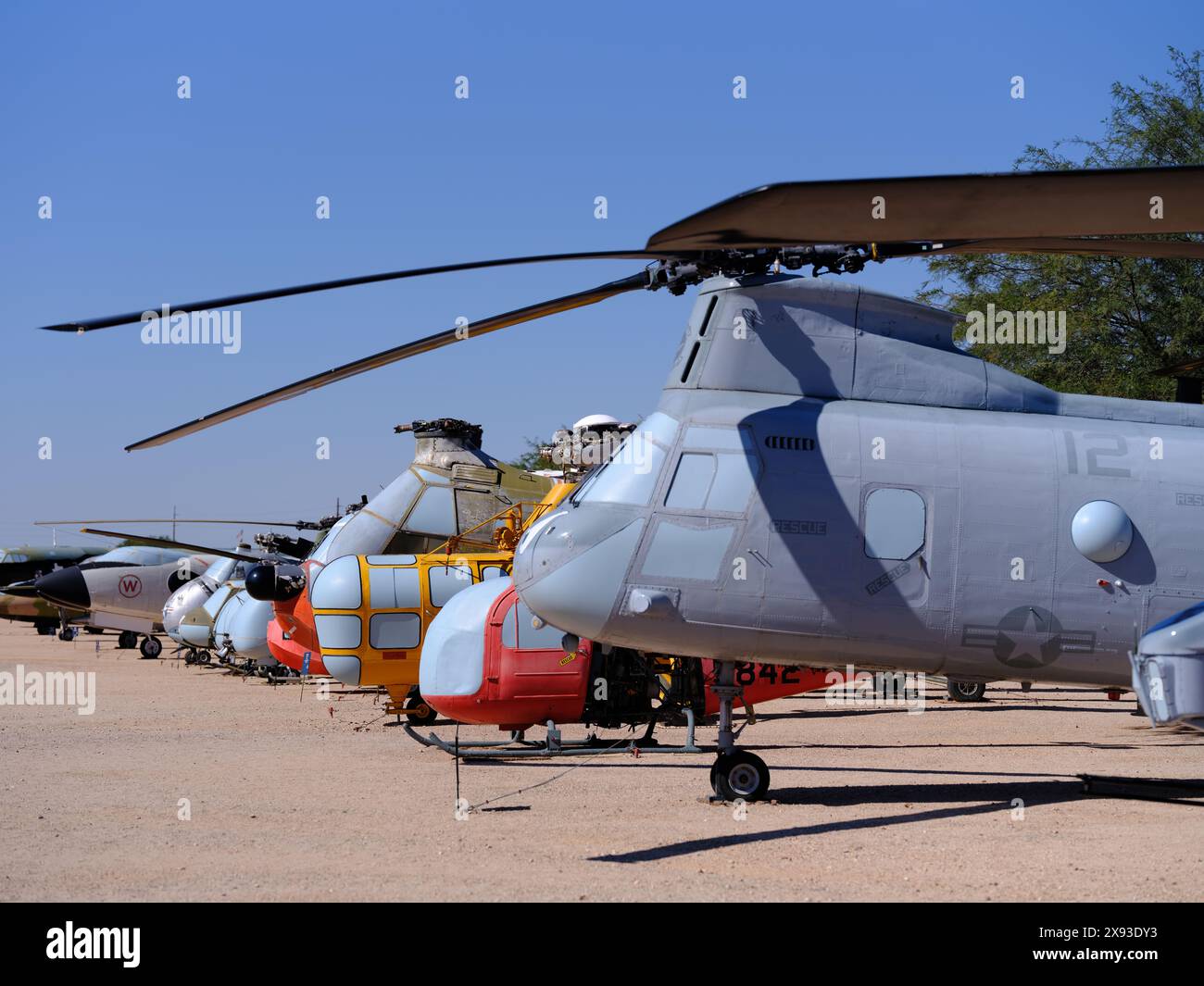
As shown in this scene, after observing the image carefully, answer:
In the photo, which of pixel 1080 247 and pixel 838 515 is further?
pixel 838 515

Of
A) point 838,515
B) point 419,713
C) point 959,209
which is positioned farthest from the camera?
point 419,713

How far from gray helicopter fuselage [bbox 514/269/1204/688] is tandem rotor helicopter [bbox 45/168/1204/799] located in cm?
2

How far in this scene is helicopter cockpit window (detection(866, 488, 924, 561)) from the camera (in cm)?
959

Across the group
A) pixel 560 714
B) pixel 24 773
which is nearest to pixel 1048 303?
pixel 560 714

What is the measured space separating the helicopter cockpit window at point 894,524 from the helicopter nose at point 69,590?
33.0 meters

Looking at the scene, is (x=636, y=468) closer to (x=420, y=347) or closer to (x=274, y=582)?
(x=420, y=347)

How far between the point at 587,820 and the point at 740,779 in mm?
1433

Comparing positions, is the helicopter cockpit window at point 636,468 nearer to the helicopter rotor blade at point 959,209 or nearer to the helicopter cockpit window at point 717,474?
the helicopter cockpit window at point 717,474

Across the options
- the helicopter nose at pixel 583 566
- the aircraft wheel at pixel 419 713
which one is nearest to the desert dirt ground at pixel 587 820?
the aircraft wheel at pixel 419 713

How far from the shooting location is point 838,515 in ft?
31.4

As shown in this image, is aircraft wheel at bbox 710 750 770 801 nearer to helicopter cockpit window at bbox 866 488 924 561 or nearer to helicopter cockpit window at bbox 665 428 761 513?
helicopter cockpit window at bbox 866 488 924 561

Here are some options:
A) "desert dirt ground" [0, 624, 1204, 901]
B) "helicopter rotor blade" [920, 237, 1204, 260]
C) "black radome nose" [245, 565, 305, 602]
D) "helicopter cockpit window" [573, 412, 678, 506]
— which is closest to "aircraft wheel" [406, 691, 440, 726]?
"desert dirt ground" [0, 624, 1204, 901]

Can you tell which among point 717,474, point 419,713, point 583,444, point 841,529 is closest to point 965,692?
point 583,444

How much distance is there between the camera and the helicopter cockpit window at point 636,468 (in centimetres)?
970
